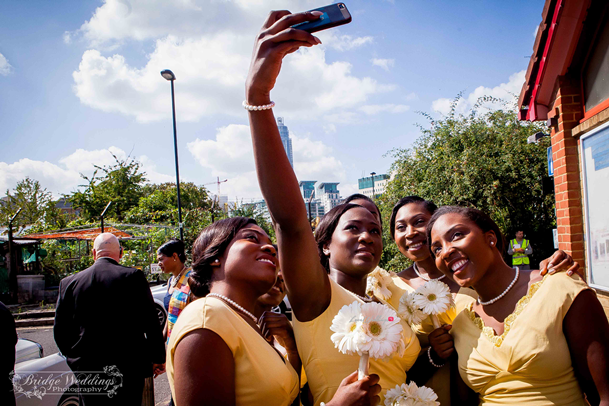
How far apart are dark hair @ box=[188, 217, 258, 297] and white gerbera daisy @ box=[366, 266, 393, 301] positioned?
105 cm

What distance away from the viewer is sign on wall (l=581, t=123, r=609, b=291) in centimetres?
396

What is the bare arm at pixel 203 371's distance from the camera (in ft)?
4.85

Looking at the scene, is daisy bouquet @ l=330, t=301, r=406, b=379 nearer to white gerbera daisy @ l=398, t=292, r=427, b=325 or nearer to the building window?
white gerbera daisy @ l=398, t=292, r=427, b=325

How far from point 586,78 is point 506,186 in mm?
7255

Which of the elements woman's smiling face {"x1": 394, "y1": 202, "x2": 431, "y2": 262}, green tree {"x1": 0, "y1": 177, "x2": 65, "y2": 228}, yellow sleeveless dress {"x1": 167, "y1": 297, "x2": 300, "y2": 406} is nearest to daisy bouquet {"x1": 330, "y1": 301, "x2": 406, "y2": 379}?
yellow sleeveless dress {"x1": 167, "y1": 297, "x2": 300, "y2": 406}

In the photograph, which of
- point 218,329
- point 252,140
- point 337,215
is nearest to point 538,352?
point 337,215

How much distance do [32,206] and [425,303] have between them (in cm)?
3061

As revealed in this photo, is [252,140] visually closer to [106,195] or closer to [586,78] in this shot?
[586,78]

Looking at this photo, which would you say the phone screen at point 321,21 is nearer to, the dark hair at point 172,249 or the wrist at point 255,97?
the wrist at point 255,97

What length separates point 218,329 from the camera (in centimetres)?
158

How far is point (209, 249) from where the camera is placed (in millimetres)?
2055

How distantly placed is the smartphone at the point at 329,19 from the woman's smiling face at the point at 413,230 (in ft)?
7.25

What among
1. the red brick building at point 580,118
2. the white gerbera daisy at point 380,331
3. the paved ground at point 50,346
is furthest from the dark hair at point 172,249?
the red brick building at point 580,118

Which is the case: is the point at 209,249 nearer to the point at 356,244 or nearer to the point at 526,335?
the point at 356,244
